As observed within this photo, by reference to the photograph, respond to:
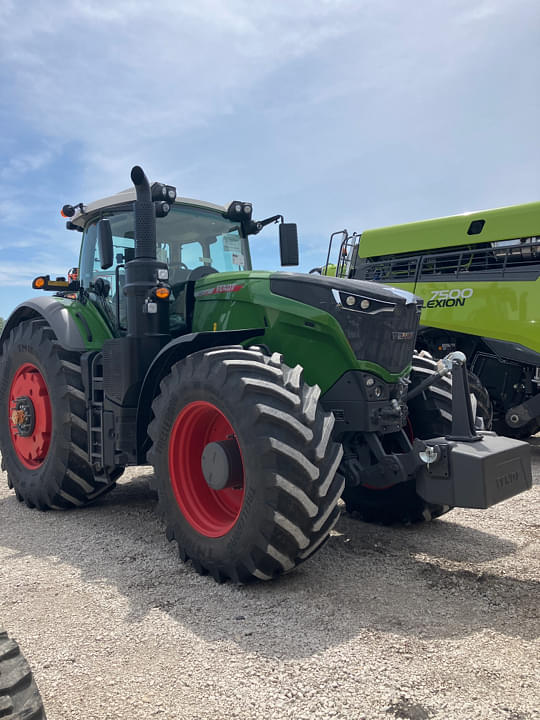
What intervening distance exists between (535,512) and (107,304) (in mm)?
3807

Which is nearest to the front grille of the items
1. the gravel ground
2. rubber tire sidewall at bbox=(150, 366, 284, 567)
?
rubber tire sidewall at bbox=(150, 366, 284, 567)

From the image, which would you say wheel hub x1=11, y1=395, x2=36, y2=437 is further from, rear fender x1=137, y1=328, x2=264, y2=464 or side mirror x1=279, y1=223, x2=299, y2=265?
side mirror x1=279, y1=223, x2=299, y2=265

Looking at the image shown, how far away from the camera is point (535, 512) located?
15.5ft

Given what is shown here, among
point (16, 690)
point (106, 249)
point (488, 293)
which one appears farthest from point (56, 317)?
point (488, 293)

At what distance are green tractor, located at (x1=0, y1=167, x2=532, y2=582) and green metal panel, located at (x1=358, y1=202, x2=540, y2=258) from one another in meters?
3.62

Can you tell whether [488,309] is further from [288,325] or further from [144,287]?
[144,287]

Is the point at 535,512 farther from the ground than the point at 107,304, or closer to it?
closer to it

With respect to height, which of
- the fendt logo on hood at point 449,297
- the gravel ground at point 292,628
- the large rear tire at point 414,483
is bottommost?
the gravel ground at point 292,628

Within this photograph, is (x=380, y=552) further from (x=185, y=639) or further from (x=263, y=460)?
(x=185, y=639)

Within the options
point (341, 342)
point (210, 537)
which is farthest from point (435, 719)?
point (341, 342)

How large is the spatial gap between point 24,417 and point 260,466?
2840mm

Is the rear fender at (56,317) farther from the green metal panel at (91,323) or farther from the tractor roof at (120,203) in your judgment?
the tractor roof at (120,203)

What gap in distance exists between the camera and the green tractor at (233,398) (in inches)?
120

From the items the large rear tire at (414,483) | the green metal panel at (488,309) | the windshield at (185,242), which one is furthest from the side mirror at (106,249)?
the green metal panel at (488,309)
